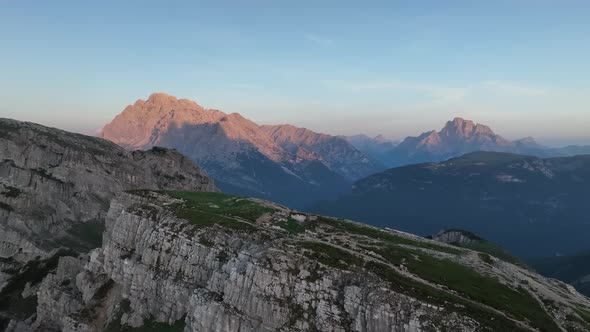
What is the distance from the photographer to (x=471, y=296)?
70188mm

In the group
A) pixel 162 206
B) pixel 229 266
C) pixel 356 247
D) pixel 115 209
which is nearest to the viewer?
pixel 229 266

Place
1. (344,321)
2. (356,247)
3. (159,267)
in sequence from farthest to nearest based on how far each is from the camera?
(159,267) → (356,247) → (344,321)

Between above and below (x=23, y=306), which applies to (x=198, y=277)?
above

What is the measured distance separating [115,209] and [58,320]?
29789mm

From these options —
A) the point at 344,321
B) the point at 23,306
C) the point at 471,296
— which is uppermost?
the point at 471,296

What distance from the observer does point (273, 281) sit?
75.0 meters

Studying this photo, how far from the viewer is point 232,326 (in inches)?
3002

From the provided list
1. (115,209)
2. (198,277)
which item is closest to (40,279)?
(115,209)

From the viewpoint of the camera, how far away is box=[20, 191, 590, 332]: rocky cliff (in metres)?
67.6

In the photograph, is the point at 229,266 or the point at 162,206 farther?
the point at 162,206

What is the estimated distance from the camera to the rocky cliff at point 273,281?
6762 centimetres

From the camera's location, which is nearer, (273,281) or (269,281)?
(273,281)

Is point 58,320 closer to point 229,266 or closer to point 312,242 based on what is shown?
point 229,266

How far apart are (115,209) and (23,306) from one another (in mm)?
47518
